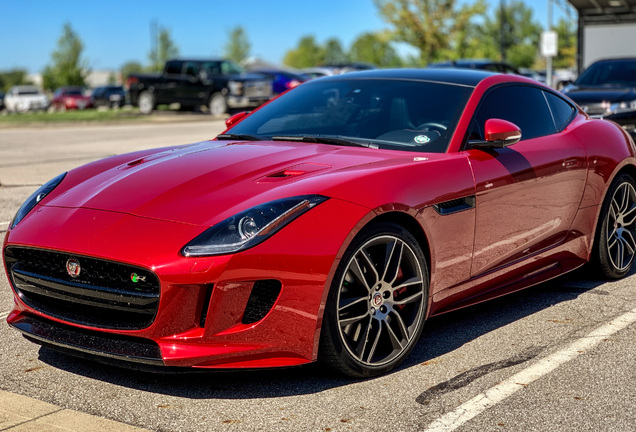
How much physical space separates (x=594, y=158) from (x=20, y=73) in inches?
6764

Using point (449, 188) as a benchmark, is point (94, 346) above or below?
below

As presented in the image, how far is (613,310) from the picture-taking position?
5.25 m

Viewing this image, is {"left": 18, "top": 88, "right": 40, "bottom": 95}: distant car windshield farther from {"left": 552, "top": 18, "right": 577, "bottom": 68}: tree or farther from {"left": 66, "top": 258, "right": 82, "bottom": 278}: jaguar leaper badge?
{"left": 66, "top": 258, "right": 82, "bottom": 278}: jaguar leaper badge

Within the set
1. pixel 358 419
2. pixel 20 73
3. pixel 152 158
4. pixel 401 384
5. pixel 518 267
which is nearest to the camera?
pixel 358 419

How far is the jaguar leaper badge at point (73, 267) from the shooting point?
3728 millimetres

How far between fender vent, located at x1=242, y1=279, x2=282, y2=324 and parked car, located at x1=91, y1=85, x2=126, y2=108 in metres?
54.3

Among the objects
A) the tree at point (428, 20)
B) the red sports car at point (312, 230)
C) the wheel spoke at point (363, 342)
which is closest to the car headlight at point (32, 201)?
the red sports car at point (312, 230)

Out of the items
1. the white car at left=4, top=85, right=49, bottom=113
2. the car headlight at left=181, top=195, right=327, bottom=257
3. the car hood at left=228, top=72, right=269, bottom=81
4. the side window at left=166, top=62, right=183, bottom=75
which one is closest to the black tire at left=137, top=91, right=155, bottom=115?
the side window at left=166, top=62, right=183, bottom=75

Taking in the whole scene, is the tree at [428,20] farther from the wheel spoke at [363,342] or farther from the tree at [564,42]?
the wheel spoke at [363,342]

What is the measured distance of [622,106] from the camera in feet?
40.3

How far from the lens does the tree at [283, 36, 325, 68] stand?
115312 mm

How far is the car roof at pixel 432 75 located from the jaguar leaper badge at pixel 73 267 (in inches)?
97.7

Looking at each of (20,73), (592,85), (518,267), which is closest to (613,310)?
(518,267)

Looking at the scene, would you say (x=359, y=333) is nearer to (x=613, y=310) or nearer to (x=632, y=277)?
(x=613, y=310)
